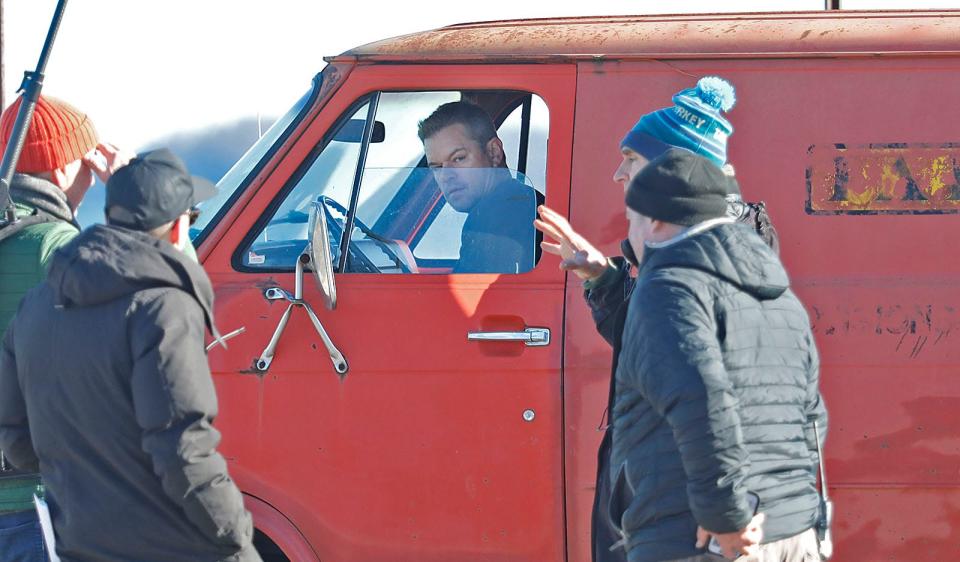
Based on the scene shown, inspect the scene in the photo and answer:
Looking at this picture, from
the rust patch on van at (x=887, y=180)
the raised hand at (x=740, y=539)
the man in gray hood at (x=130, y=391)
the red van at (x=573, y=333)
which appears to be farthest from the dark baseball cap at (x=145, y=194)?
the rust patch on van at (x=887, y=180)

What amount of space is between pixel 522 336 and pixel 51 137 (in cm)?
144

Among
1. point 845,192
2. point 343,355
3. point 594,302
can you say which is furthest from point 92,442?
point 845,192

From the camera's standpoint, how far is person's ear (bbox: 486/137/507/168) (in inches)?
152

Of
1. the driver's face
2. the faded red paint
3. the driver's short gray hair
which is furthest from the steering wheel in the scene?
the faded red paint

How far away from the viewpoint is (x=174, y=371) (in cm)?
239

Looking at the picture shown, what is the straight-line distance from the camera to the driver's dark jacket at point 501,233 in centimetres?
366

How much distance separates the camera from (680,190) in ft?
8.61

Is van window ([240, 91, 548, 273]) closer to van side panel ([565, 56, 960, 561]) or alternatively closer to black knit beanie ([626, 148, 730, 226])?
van side panel ([565, 56, 960, 561])

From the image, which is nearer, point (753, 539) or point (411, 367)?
point (753, 539)

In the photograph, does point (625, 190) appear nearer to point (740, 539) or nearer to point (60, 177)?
point (740, 539)

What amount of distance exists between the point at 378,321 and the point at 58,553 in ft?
4.07

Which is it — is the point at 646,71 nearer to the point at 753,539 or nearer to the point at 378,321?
the point at 378,321

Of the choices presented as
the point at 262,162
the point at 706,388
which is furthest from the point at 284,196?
the point at 706,388

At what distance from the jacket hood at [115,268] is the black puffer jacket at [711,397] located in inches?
38.5
